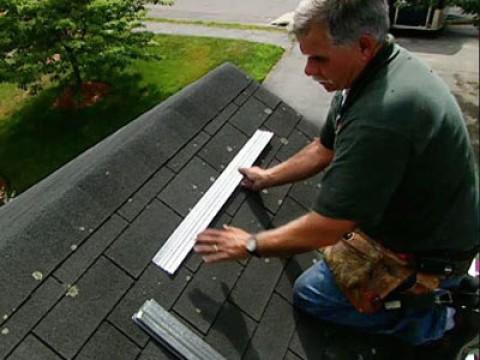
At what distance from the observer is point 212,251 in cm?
216

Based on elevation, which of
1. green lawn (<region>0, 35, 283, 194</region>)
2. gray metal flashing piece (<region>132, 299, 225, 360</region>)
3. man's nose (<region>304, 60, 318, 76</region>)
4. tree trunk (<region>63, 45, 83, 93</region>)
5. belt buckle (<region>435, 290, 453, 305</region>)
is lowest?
green lawn (<region>0, 35, 283, 194</region>)

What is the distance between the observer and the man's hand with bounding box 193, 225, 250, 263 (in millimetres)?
2111

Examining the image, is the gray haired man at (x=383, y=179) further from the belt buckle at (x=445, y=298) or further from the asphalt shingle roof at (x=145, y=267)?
the asphalt shingle roof at (x=145, y=267)

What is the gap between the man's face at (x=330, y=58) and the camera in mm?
1847

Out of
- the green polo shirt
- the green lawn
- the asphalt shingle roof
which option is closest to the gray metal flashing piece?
the asphalt shingle roof

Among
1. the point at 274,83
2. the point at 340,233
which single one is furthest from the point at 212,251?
the point at 274,83

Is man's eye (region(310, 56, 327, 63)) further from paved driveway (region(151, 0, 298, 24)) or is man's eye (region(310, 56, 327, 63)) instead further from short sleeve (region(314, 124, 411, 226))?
paved driveway (region(151, 0, 298, 24))

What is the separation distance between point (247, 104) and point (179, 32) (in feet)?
38.8

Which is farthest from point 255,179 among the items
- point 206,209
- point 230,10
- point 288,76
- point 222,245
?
point 230,10

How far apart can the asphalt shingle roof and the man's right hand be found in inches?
2.6

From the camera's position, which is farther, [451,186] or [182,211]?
[182,211]

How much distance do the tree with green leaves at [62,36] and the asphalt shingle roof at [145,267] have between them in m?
6.25

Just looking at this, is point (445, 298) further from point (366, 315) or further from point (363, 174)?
point (363, 174)

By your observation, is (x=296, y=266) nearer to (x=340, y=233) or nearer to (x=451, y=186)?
(x=340, y=233)
